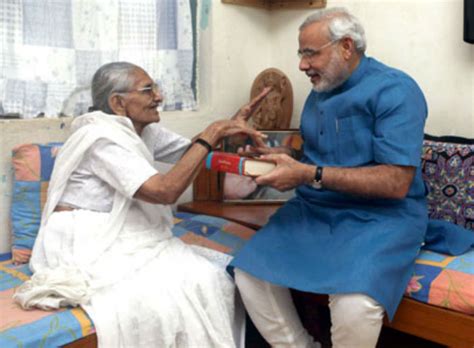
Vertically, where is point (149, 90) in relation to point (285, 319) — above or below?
above

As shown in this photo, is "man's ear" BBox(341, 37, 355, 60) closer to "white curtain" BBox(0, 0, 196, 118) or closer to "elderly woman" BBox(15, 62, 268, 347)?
"elderly woman" BBox(15, 62, 268, 347)

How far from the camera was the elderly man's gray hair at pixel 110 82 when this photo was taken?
Result: 1.85 meters

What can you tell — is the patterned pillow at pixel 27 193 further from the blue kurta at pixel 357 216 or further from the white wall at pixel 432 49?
the white wall at pixel 432 49

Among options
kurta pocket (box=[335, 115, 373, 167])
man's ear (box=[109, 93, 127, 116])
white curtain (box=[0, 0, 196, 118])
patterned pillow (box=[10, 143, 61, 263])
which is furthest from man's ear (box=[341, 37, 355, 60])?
patterned pillow (box=[10, 143, 61, 263])

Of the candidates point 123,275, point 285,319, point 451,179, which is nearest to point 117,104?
point 123,275

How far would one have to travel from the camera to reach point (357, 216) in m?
1.77

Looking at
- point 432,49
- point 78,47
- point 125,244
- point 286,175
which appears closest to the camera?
point 286,175

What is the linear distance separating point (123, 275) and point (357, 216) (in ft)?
2.56

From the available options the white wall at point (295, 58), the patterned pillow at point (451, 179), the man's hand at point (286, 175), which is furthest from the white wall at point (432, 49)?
the man's hand at point (286, 175)

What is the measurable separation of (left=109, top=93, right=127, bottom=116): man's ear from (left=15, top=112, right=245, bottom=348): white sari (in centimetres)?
9

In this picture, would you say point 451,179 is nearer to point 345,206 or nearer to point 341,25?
point 345,206

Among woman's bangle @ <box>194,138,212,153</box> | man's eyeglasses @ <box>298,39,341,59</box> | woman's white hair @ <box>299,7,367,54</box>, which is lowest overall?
woman's bangle @ <box>194,138,212,153</box>

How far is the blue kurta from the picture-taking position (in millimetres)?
1618

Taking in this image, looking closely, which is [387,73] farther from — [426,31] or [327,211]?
[426,31]
